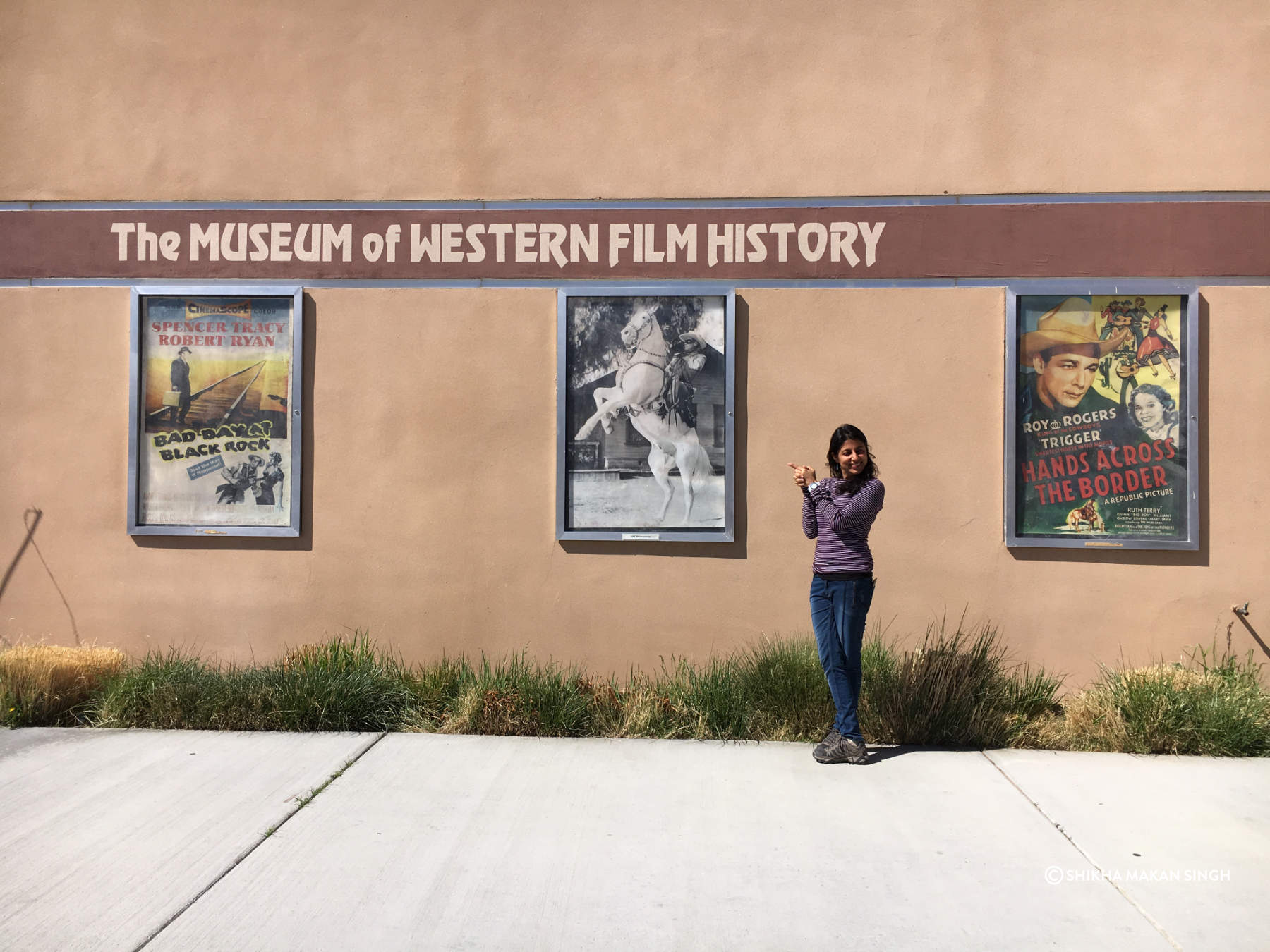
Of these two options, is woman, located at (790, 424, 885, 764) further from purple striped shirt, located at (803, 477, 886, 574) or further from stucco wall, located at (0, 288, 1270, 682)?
stucco wall, located at (0, 288, 1270, 682)

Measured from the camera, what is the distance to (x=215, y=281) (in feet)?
23.0

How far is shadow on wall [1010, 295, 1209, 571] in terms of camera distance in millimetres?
6543

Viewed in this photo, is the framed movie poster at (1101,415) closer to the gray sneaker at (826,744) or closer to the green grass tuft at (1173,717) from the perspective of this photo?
the green grass tuft at (1173,717)

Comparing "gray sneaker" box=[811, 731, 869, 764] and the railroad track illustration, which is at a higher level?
the railroad track illustration

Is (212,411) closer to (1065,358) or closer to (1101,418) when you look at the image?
(1065,358)

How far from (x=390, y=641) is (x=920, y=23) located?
565 cm

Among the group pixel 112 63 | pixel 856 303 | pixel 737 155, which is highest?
pixel 112 63

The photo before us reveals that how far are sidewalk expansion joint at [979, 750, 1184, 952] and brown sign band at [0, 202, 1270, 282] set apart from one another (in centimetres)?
336

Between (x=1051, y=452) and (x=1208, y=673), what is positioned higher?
(x=1051, y=452)

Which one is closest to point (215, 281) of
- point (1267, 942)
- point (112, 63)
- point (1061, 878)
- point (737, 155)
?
point (112, 63)

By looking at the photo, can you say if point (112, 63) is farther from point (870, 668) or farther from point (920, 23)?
point (870, 668)
